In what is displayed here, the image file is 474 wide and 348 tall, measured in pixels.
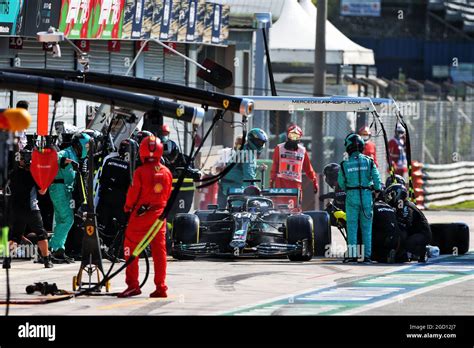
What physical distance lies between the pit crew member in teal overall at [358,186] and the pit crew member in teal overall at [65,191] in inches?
139

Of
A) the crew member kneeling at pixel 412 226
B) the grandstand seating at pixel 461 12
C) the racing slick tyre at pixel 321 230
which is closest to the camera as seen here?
the crew member kneeling at pixel 412 226

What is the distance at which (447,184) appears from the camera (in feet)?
116

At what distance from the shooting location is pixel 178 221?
20.5 m

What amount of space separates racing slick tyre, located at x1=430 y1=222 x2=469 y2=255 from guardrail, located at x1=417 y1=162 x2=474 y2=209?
11371mm

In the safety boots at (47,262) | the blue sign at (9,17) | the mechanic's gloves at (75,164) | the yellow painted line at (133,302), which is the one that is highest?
the blue sign at (9,17)

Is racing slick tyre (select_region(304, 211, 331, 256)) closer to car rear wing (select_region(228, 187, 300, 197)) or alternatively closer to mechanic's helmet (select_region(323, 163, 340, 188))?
car rear wing (select_region(228, 187, 300, 197))

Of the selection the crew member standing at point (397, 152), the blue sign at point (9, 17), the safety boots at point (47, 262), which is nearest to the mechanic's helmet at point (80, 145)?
the safety boots at point (47, 262)

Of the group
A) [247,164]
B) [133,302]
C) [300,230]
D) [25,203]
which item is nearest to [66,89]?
[133,302]

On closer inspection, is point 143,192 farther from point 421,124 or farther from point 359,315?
point 421,124

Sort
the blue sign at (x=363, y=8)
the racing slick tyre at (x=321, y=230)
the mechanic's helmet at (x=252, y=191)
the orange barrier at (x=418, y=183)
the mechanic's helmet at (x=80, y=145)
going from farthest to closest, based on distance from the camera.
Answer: the blue sign at (x=363, y=8) → the orange barrier at (x=418, y=183) → the mechanic's helmet at (x=252, y=191) → the racing slick tyre at (x=321, y=230) → the mechanic's helmet at (x=80, y=145)

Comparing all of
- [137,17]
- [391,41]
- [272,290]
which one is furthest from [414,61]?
[272,290]

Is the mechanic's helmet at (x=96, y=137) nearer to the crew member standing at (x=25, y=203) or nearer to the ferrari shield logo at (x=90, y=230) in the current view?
the crew member standing at (x=25, y=203)

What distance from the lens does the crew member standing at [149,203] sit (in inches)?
627
